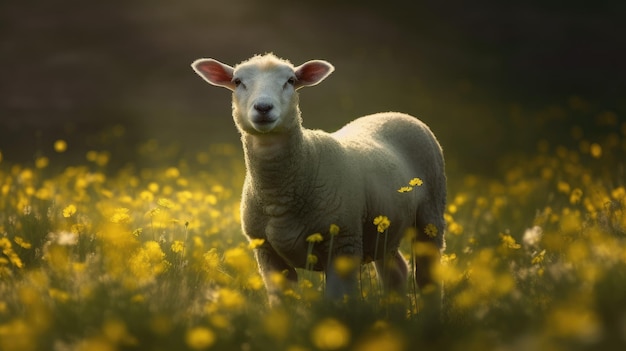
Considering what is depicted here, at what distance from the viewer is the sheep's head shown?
4.66 meters

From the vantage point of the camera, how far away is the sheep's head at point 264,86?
466 centimetres

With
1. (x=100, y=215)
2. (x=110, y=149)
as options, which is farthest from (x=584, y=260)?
(x=110, y=149)

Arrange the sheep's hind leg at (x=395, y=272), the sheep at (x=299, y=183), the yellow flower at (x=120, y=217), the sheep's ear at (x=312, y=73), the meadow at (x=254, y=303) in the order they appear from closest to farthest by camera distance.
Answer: the meadow at (x=254, y=303)
the sheep at (x=299, y=183)
the yellow flower at (x=120, y=217)
the sheep's ear at (x=312, y=73)
the sheep's hind leg at (x=395, y=272)

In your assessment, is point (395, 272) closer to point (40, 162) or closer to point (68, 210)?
point (68, 210)

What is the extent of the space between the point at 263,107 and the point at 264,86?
12.2 inches

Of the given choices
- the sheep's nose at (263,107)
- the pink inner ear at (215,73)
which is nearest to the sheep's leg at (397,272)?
the pink inner ear at (215,73)

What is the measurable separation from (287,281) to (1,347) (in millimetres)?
2131

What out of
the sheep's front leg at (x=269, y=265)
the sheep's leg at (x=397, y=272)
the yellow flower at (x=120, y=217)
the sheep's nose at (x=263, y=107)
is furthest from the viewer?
the sheep's leg at (x=397, y=272)

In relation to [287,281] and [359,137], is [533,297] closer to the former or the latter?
[287,281]

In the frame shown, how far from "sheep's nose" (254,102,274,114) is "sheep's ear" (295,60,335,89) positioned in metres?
0.80

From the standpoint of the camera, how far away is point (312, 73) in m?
5.43

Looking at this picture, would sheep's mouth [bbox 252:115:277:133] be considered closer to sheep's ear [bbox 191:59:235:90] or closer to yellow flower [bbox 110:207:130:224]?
sheep's ear [bbox 191:59:235:90]

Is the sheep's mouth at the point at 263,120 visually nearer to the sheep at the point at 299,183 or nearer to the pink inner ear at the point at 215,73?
the sheep at the point at 299,183

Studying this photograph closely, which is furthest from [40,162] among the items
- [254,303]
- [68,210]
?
[254,303]
